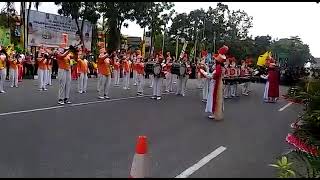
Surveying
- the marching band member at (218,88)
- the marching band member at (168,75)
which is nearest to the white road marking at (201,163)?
the marching band member at (218,88)

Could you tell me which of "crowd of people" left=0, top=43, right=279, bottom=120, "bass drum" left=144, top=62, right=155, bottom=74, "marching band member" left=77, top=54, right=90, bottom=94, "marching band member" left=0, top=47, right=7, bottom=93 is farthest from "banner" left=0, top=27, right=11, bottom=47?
"bass drum" left=144, top=62, right=155, bottom=74

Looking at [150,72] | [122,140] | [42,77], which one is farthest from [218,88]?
[42,77]

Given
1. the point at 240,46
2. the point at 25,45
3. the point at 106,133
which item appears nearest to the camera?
the point at 106,133

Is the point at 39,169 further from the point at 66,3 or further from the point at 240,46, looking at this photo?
the point at 240,46

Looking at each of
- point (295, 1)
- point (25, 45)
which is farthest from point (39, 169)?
point (25, 45)

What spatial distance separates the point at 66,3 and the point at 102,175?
334 cm

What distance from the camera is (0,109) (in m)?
12.1

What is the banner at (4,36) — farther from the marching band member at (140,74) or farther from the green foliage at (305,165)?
the green foliage at (305,165)

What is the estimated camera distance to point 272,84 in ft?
66.7

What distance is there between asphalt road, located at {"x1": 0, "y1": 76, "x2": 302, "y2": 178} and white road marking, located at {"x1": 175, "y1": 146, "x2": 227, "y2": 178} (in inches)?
3.5

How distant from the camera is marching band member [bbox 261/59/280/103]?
20328 mm

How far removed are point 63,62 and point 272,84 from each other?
9.99 m

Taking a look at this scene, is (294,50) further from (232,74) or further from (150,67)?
(150,67)

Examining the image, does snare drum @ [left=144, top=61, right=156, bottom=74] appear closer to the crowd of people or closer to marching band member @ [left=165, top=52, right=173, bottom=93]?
the crowd of people
